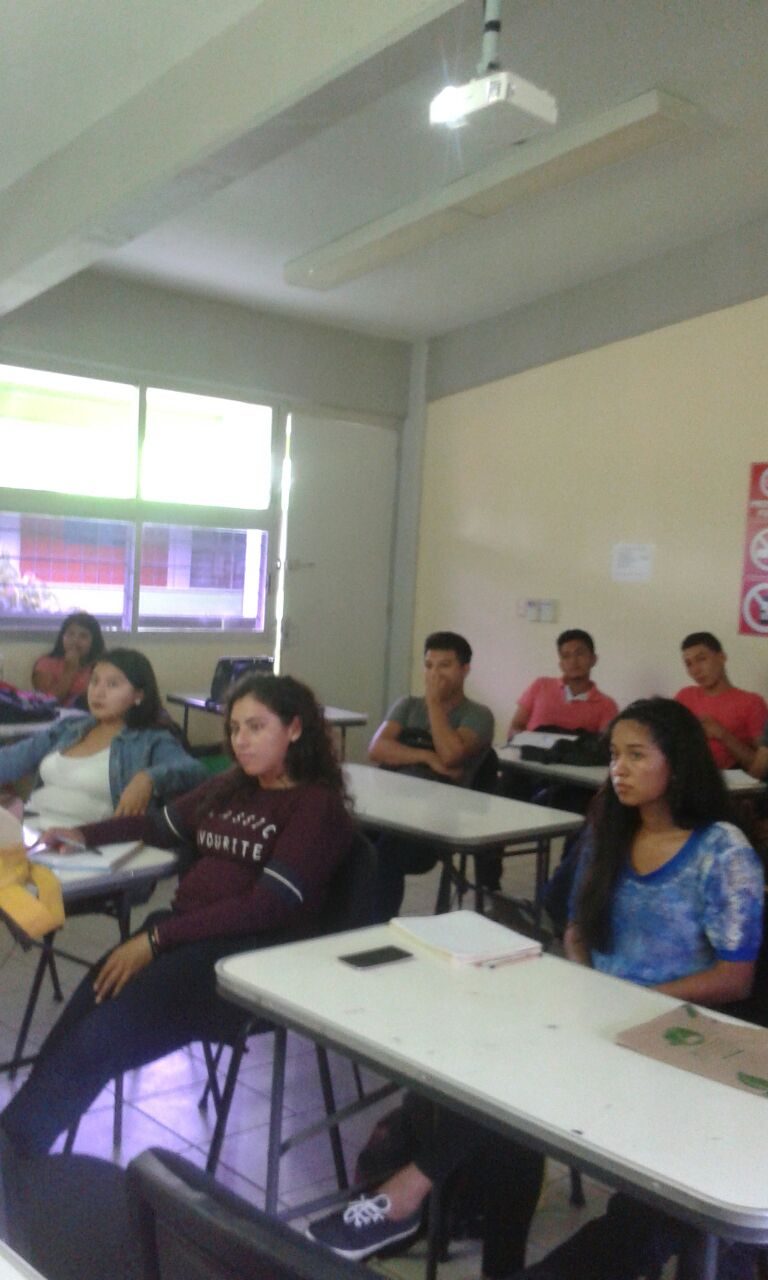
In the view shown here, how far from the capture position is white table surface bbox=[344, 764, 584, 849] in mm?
2928

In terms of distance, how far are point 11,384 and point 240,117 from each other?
3.31 metres

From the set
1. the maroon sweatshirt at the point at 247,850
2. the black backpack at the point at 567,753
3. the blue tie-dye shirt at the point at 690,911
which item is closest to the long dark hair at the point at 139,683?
the maroon sweatshirt at the point at 247,850

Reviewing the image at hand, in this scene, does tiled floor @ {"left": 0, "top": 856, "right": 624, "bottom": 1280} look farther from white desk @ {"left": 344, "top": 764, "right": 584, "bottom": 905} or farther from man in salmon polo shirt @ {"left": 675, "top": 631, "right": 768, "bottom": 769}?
man in salmon polo shirt @ {"left": 675, "top": 631, "right": 768, "bottom": 769}

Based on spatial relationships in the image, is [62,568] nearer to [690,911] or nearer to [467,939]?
[467,939]

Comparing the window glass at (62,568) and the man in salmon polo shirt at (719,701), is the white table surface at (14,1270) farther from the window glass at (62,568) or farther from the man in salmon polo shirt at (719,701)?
the window glass at (62,568)

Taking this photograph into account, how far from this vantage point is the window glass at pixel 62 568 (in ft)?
19.9

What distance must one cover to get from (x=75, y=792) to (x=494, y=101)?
6.48 ft

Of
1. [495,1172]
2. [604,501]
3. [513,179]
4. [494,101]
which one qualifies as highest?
[513,179]

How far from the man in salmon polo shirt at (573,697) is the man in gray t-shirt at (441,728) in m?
1.15

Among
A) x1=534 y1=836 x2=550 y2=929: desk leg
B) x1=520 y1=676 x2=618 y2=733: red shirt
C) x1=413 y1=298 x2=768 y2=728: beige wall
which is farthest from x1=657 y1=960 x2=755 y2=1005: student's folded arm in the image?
x1=413 y1=298 x2=768 y2=728: beige wall

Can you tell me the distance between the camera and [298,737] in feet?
8.41

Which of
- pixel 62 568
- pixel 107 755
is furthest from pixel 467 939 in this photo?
pixel 62 568

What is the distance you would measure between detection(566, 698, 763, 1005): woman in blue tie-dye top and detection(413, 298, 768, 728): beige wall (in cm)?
326

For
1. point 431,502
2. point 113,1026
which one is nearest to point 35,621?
point 431,502
